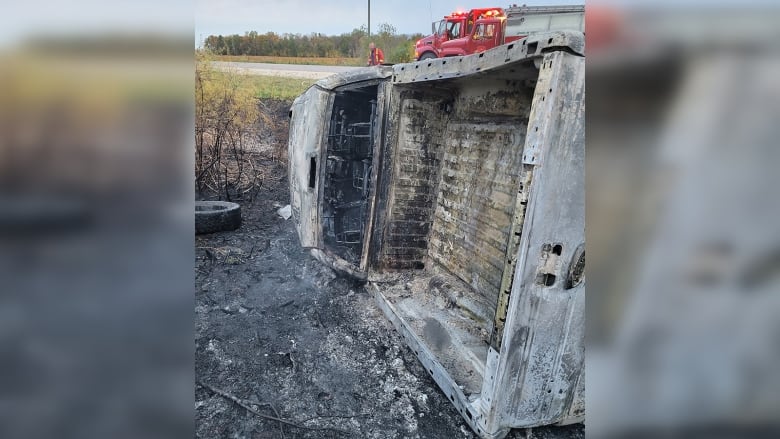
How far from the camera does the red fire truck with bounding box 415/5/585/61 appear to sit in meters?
10.6

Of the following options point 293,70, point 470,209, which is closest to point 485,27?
point 470,209

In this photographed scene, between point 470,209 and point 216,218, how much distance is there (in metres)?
3.89

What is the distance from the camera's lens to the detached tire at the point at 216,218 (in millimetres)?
5830

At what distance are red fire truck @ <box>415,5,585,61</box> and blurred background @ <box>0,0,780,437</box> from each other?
10.1m

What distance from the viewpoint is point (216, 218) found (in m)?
5.96

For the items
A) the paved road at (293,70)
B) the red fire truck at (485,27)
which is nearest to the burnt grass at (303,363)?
the red fire truck at (485,27)
